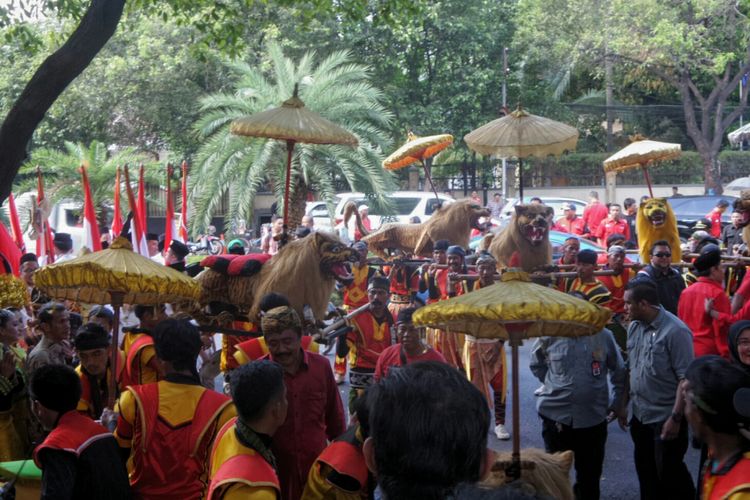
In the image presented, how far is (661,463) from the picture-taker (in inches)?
239

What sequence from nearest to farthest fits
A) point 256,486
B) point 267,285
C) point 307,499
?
1. point 256,486
2. point 307,499
3. point 267,285

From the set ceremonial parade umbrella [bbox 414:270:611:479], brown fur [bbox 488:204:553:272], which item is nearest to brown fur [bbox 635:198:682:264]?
brown fur [bbox 488:204:553:272]

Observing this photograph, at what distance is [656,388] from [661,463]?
19.7 inches

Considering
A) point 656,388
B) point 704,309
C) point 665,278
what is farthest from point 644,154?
point 656,388

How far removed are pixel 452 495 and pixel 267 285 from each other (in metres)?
5.20

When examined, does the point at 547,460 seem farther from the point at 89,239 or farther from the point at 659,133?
the point at 659,133

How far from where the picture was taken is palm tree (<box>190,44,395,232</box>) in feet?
64.7

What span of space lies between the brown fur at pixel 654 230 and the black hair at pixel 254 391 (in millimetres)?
7316

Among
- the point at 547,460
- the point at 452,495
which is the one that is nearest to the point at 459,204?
the point at 547,460

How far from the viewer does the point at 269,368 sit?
4.05 metres

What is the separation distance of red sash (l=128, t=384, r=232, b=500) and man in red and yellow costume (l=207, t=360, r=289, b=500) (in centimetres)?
30

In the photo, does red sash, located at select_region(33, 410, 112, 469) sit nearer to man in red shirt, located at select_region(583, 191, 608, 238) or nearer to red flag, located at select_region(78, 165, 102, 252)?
red flag, located at select_region(78, 165, 102, 252)

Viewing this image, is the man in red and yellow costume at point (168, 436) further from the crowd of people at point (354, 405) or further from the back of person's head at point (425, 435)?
the back of person's head at point (425, 435)

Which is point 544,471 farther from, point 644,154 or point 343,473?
point 644,154
